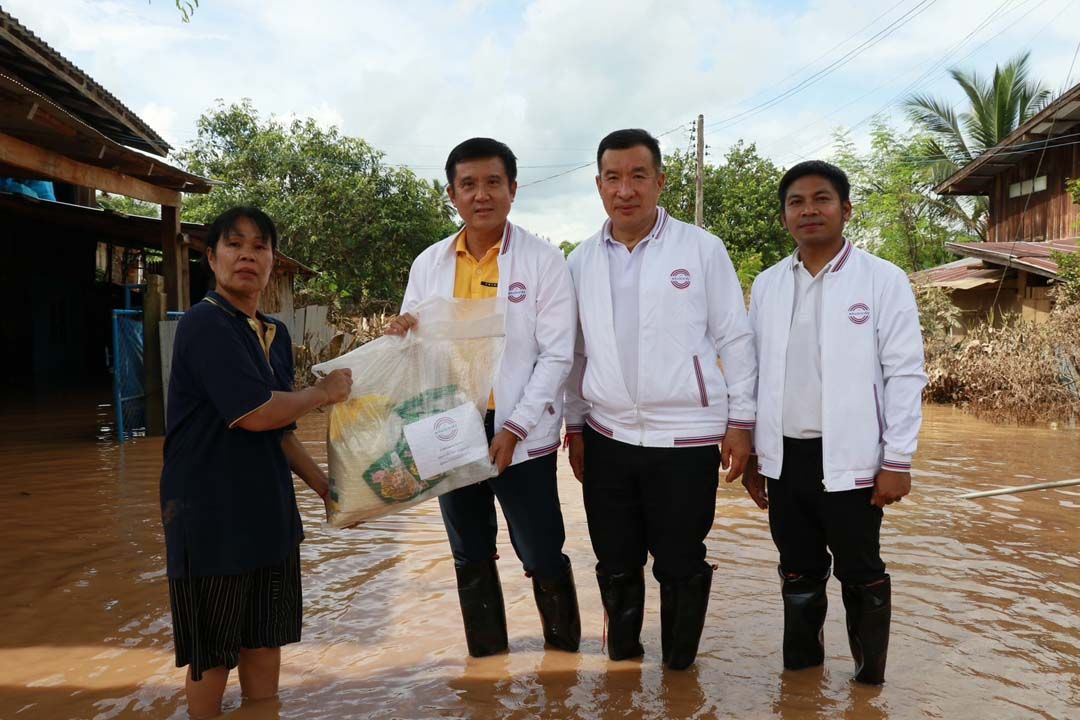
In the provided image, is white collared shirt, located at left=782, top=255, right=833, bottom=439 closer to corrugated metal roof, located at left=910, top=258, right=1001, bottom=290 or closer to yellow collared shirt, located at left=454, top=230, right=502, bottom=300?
yellow collared shirt, located at left=454, top=230, right=502, bottom=300

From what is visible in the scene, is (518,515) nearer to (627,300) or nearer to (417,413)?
(417,413)

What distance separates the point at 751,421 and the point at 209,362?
71.0 inches

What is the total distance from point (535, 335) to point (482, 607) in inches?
43.3

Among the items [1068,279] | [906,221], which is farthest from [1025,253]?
[906,221]

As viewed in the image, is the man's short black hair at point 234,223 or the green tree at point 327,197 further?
the green tree at point 327,197

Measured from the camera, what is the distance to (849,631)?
298 cm

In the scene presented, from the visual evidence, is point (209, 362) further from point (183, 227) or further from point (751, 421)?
point (183, 227)

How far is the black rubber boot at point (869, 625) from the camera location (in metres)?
2.84

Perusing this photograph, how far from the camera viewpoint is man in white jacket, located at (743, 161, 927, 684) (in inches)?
108

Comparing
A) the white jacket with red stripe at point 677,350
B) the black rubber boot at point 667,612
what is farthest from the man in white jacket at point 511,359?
the black rubber boot at point 667,612

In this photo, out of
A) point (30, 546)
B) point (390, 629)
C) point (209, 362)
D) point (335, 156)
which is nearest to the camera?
point (209, 362)

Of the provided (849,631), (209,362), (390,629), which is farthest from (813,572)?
(209,362)

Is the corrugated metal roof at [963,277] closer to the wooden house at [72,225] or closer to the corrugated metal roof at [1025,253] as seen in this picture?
the corrugated metal roof at [1025,253]

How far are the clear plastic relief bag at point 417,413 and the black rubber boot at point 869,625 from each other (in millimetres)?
1368
